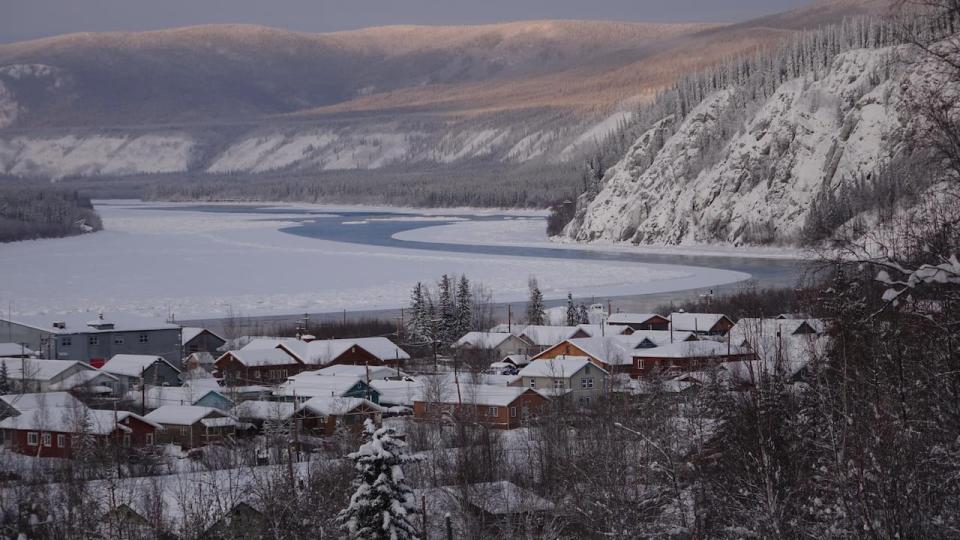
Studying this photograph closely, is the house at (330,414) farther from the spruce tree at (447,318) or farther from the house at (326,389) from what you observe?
the spruce tree at (447,318)

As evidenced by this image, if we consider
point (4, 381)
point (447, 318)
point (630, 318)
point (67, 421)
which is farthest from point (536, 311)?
point (67, 421)

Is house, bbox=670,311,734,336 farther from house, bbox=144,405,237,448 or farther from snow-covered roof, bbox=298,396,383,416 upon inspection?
house, bbox=144,405,237,448

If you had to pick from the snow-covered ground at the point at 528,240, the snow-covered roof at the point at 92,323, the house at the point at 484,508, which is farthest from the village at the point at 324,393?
the snow-covered ground at the point at 528,240

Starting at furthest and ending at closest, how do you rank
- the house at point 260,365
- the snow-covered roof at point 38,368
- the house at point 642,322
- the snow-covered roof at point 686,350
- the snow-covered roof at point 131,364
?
1. the house at point 642,322
2. the house at point 260,365
3. the snow-covered roof at point 131,364
4. the snow-covered roof at point 686,350
5. the snow-covered roof at point 38,368

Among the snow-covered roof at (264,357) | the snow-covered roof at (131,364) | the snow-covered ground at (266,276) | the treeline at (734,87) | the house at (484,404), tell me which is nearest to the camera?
the house at (484,404)

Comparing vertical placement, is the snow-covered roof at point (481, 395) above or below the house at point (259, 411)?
below

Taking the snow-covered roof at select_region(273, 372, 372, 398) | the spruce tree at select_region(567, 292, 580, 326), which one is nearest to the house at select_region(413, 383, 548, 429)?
the snow-covered roof at select_region(273, 372, 372, 398)

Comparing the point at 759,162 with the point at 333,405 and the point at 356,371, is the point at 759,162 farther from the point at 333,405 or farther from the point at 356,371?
the point at 333,405
